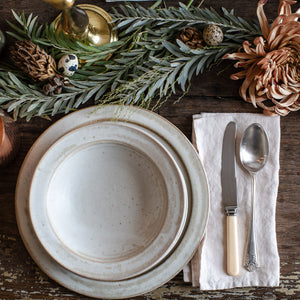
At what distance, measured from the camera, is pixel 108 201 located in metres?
0.69

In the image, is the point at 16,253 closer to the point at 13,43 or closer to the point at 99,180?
the point at 99,180

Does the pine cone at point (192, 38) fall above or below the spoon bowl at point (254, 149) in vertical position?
above

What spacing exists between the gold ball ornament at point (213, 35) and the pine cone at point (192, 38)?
1 cm

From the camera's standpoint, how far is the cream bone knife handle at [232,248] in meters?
0.68

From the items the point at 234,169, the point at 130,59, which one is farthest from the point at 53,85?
the point at 234,169

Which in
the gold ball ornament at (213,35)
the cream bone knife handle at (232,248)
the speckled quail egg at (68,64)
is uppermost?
→ the gold ball ornament at (213,35)

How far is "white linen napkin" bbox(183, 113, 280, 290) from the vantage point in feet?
2.26

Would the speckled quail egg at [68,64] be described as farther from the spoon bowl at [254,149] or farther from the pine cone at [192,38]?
the spoon bowl at [254,149]

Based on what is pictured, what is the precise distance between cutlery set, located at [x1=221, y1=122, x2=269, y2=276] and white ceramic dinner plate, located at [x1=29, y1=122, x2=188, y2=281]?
13 centimetres

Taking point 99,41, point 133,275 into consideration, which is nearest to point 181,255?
point 133,275

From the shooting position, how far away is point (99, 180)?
691 mm

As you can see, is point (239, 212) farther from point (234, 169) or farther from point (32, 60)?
point (32, 60)

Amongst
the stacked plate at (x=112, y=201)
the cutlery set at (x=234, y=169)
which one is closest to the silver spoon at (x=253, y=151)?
the cutlery set at (x=234, y=169)

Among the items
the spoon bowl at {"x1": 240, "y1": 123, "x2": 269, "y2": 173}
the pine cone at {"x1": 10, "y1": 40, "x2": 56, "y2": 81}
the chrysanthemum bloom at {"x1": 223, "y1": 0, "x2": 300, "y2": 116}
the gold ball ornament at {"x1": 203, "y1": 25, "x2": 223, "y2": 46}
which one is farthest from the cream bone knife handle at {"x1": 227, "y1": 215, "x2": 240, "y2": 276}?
the pine cone at {"x1": 10, "y1": 40, "x2": 56, "y2": 81}
